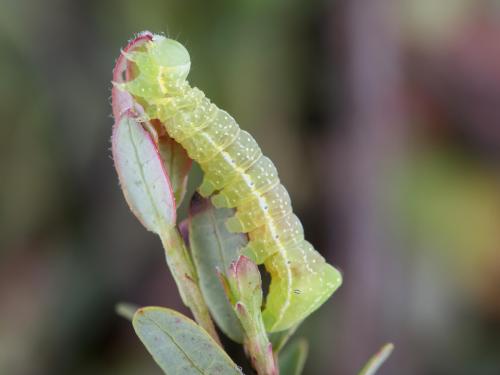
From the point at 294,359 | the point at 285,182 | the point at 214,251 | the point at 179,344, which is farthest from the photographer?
the point at 285,182

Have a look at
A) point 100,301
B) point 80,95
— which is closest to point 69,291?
point 100,301

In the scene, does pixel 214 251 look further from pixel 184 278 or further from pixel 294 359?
pixel 294 359

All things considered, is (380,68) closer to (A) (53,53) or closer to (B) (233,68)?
(B) (233,68)

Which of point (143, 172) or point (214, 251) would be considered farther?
point (214, 251)

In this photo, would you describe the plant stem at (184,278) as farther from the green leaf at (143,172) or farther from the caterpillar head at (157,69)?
the caterpillar head at (157,69)

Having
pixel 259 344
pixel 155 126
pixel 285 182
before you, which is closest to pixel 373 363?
pixel 259 344

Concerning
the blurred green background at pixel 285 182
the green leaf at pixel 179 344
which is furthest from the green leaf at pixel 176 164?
the blurred green background at pixel 285 182

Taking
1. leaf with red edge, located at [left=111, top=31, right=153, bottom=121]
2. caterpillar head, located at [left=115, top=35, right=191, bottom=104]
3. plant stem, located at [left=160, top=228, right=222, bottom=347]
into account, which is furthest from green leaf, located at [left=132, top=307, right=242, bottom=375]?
caterpillar head, located at [left=115, top=35, right=191, bottom=104]
